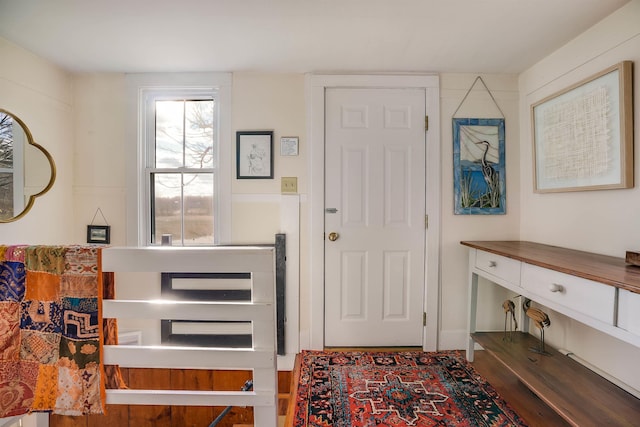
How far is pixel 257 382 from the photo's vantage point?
1.16 m

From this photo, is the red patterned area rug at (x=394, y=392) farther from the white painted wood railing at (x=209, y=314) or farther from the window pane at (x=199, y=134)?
the window pane at (x=199, y=134)

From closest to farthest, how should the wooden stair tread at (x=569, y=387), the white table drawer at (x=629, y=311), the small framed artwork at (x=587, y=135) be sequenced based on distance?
the white table drawer at (x=629, y=311) → the wooden stair tread at (x=569, y=387) → the small framed artwork at (x=587, y=135)

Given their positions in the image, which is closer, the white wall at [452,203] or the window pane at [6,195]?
the window pane at [6,195]

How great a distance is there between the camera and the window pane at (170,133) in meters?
2.55

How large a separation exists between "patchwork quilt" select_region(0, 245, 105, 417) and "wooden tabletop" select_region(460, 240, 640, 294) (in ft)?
6.42

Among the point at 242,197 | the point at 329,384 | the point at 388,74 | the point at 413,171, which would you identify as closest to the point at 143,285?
the point at 242,197

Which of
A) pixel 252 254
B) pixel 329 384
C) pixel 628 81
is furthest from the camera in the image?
pixel 329 384

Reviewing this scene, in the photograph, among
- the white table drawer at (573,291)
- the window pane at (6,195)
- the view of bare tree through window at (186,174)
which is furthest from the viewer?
the view of bare tree through window at (186,174)

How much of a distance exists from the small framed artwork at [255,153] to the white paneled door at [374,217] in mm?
477

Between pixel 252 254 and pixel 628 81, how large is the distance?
7.00 feet

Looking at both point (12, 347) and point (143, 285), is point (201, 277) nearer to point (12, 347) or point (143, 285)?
point (143, 285)

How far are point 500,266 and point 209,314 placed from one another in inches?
69.9

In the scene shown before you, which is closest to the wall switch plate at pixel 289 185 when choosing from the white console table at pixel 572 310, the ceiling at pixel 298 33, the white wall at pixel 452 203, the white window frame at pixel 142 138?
the white window frame at pixel 142 138

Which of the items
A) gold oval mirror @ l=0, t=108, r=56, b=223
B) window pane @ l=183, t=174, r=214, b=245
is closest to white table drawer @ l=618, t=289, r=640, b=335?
window pane @ l=183, t=174, r=214, b=245
